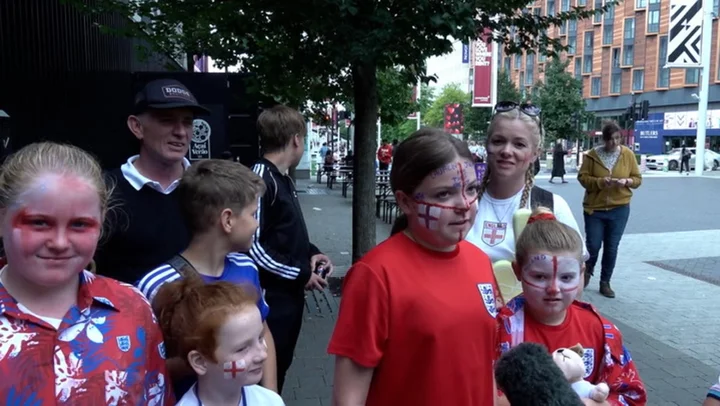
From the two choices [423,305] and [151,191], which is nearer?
[423,305]

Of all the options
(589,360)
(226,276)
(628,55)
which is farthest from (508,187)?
(628,55)

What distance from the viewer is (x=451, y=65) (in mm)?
117062

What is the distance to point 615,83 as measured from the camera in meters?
63.8

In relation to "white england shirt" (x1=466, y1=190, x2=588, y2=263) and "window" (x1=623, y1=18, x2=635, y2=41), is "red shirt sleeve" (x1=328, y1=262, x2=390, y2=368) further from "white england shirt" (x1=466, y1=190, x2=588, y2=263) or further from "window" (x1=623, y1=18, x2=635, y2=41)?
"window" (x1=623, y1=18, x2=635, y2=41)

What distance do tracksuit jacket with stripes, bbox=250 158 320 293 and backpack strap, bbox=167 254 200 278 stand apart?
1016 mm

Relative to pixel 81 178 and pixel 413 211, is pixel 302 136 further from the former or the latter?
pixel 81 178

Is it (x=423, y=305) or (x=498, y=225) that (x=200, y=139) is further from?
(x=423, y=305)

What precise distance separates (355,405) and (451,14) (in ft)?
12.6

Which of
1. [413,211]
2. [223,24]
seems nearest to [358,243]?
[223,24]

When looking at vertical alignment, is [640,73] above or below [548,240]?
above

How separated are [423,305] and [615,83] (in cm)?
6884

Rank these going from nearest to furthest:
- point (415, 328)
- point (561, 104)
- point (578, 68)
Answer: point (415, 328), point (561, 104), point (578, 68)

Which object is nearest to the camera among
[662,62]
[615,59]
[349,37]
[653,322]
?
[349,37]

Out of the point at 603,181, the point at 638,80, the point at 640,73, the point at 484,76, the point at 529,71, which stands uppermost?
the point at 529,71
